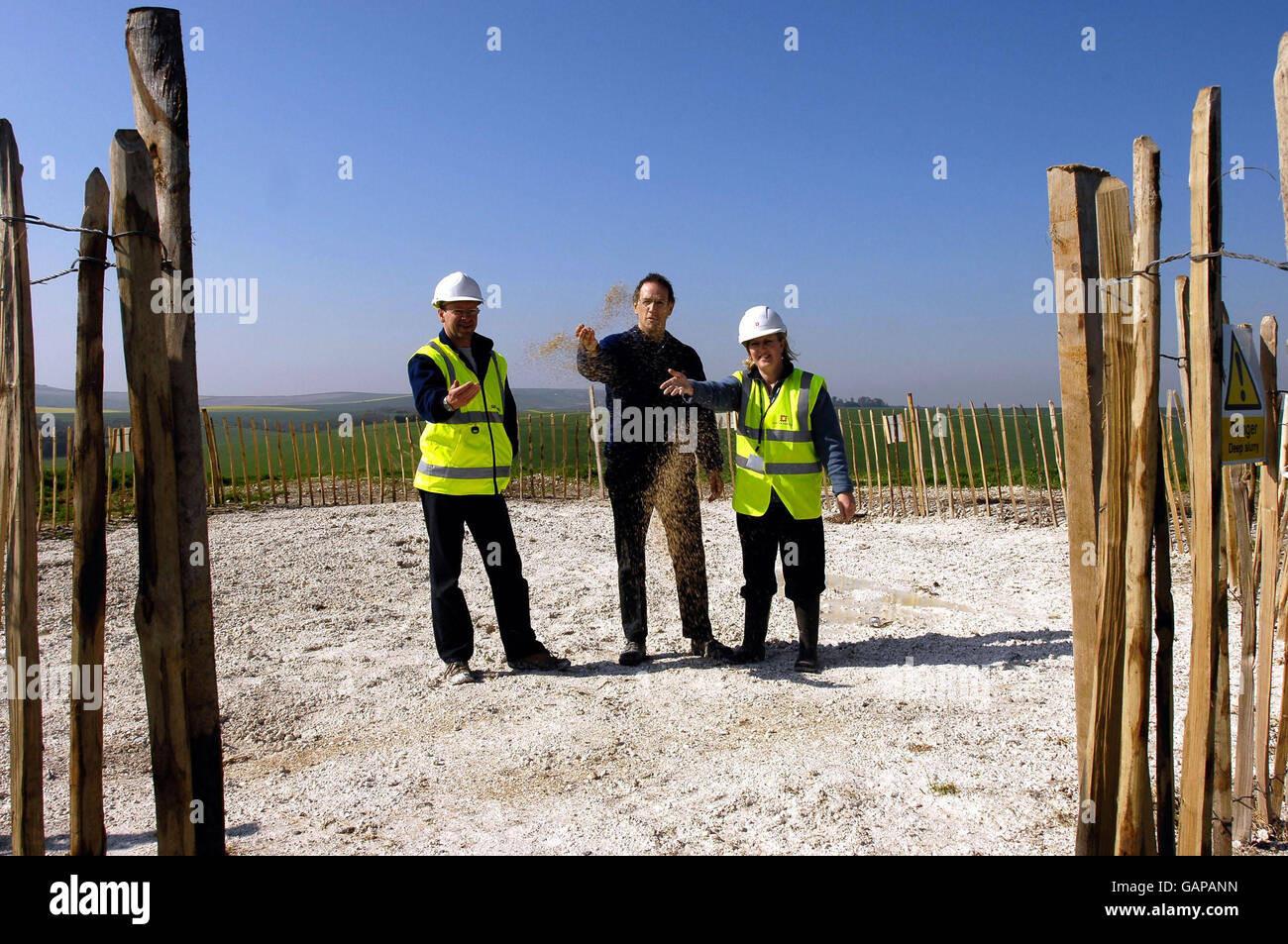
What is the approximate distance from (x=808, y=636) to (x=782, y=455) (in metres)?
0.99

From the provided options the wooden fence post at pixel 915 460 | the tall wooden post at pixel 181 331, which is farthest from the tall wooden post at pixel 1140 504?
the wooden fence post at pixel 915 460

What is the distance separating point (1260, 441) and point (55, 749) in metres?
4.69

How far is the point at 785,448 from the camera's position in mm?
4379

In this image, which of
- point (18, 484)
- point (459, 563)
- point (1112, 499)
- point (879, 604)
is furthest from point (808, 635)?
point (18, 484)

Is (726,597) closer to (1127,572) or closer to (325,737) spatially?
(325,737)

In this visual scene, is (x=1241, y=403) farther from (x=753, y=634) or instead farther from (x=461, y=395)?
(x=461, y=395)

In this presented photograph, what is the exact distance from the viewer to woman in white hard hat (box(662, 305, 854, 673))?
4371mm

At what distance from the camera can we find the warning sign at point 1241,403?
77.7 inches

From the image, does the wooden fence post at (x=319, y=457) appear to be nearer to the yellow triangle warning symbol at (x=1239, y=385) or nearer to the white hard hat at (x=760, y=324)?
the white hard hat at (x=760, y=324)

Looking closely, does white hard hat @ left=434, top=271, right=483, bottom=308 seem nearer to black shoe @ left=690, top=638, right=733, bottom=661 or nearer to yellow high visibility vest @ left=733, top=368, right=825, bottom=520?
yellow high visibility vest @ left=733, top=368, right=825, bottom=520

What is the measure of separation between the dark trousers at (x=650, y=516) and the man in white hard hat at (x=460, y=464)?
60 centimetres

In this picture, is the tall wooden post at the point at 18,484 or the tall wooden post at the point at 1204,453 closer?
the tall wooden post at the point at 1204,453
